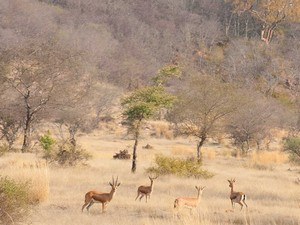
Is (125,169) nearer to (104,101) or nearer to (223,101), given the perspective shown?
(223,101)

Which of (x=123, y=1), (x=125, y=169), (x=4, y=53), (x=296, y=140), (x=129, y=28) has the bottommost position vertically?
(x=125, y=169)

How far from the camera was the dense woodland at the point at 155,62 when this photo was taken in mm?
28609

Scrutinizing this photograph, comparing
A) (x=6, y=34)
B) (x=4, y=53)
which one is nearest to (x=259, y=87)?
(x=6, y=34)

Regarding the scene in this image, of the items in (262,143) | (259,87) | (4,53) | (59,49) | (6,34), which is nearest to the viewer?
(4,53)

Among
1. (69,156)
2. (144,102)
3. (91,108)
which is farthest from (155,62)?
(144,102)

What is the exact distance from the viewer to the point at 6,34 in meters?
75.7

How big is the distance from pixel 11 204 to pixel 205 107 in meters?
19.5

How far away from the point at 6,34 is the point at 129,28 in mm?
32718

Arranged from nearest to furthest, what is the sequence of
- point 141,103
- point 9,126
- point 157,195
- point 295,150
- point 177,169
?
point 157,195 < point 141,103 < point 177,169 < point 295,150 < point 9,126

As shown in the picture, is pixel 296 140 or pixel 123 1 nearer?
pixel 296 140

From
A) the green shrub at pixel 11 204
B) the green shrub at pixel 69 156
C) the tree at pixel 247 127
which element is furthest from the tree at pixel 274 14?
the green shrub at pixel 11 204

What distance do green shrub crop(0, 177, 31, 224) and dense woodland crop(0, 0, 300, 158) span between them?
1114 cm

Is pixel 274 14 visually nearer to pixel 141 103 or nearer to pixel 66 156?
pixel 66 156

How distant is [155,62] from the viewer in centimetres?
8594
